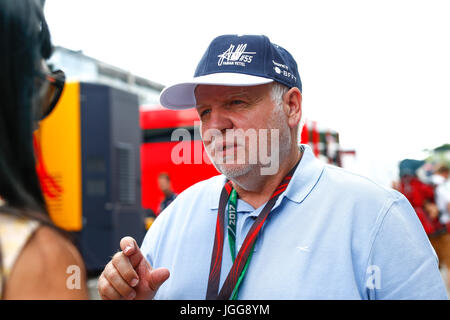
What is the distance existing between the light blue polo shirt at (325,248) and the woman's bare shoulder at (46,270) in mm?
713

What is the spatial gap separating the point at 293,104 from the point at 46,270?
4.16 feet

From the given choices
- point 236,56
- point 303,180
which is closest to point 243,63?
point 236,56

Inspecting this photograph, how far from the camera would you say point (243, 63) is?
163cm

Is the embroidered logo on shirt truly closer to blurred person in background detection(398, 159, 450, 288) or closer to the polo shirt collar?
the polo shirt collar

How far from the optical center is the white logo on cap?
163 cm

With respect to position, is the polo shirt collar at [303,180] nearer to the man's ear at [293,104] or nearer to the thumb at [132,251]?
the man's ear at [293,104]

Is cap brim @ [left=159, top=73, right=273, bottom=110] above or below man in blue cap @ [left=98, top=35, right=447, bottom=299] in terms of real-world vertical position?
above

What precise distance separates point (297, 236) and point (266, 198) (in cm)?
28

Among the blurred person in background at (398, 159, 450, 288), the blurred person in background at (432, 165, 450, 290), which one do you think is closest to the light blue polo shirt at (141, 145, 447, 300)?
the blurred person in background at (398, 159, 450, 288)

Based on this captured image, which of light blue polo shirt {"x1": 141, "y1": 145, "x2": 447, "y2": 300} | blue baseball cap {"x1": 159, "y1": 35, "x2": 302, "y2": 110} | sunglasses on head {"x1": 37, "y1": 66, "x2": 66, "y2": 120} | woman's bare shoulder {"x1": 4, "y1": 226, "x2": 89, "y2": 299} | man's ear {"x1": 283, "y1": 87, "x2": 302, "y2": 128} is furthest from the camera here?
man's ear {"x1": 283, "y1": 87, "x2": 302, "y2": 128}

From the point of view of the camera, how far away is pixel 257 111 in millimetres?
1690

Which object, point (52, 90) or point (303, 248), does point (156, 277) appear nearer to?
point (303, 248)
